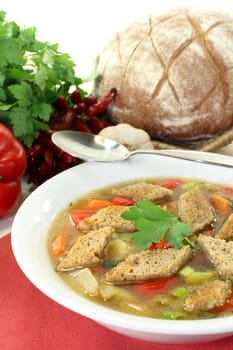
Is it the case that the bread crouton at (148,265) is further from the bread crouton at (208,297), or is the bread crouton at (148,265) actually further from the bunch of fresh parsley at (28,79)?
the bunch of fresh parsley at (28,79)

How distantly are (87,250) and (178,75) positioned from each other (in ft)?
4.17

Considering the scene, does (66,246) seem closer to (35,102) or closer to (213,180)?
(213,180)

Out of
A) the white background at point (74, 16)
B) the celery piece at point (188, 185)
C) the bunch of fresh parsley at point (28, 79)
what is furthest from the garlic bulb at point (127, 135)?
the white background at point (74, 16)

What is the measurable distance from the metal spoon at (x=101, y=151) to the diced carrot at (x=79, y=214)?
36cm

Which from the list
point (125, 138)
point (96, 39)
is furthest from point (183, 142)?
point (96, 39)

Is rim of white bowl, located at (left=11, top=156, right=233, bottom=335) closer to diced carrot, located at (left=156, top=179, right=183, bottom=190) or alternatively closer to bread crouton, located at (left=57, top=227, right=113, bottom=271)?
bread crouton, located at (left=57, top=227, right=113, bottom=271)

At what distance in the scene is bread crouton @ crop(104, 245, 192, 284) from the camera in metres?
1.94

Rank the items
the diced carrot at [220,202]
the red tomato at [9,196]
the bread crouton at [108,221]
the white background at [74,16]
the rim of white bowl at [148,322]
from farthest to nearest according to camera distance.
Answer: the white background at [74,16]
the red tomato at [9,196]
the diced carrot at [220,202]
the bread crouton at [108,221]
the rim of white bowl at [148,322]

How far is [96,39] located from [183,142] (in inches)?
104

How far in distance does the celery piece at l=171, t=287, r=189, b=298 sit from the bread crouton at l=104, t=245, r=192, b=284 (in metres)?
→ 0.08

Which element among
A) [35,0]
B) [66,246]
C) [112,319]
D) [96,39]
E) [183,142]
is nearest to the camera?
[112,319]

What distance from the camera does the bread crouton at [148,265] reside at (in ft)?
6.35

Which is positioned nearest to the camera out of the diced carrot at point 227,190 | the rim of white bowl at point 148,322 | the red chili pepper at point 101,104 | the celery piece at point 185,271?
the rim of white bowl at point 148,322

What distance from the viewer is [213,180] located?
2.63m
